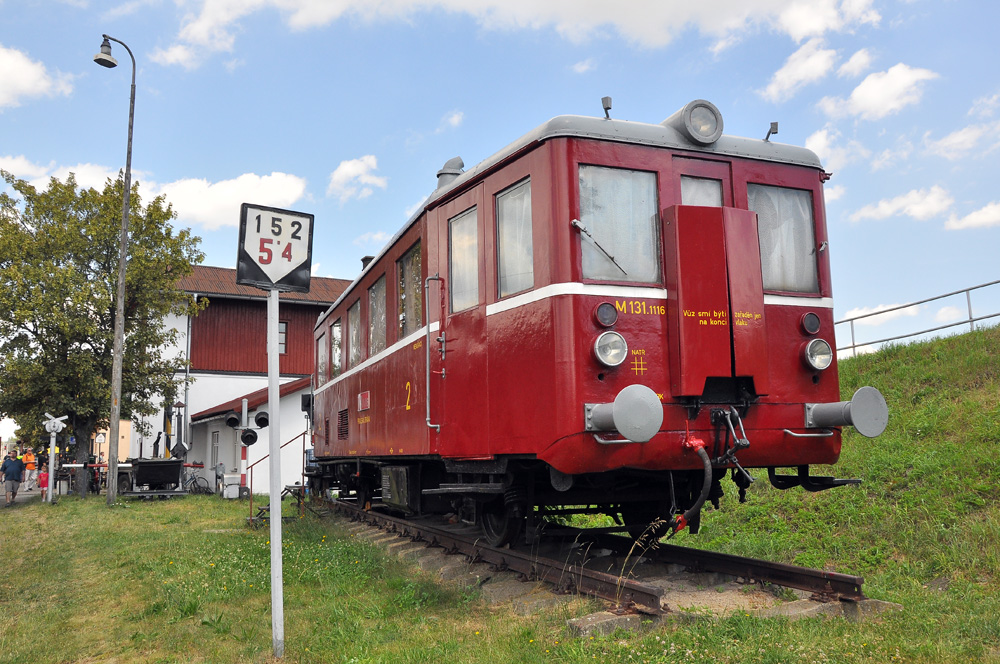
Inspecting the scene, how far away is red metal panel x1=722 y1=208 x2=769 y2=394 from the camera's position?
221 inches

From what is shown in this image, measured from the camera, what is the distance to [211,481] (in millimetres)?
28297

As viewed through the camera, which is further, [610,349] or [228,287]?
[228,287]

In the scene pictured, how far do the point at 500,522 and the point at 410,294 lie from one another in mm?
2408

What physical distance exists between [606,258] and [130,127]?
66.0 feet

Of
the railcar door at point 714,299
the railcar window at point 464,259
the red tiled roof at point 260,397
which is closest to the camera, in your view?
the railcar door at point 714,299

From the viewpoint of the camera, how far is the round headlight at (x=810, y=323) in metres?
6.03

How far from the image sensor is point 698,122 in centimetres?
603

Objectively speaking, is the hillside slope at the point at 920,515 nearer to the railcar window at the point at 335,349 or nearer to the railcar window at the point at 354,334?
the railcar window at the point at 354,334

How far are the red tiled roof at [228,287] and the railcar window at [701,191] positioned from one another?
25926mm

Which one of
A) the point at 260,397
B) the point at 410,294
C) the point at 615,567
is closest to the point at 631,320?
the point at 615,567

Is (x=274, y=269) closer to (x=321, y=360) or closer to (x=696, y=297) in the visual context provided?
(x=696, y=297)

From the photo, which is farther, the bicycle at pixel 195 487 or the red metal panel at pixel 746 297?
the bicycle at pixel 195 487

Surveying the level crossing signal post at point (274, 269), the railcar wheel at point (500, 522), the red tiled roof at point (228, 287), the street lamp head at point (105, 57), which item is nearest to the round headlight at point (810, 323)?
the railcar wheel at point (500, 522)

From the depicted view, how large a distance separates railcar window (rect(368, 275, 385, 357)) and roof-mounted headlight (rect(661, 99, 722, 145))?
4.14 metres
